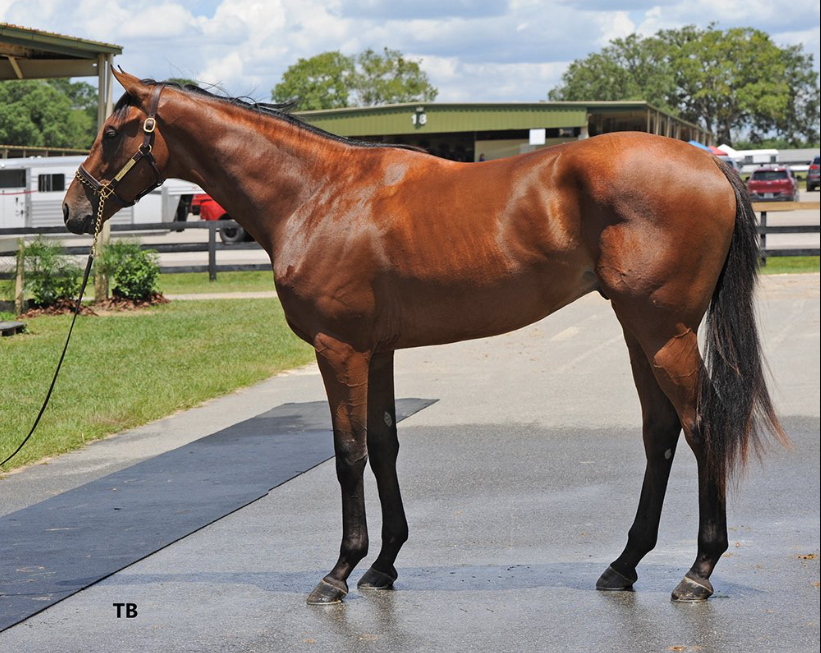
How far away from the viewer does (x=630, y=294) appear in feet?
15.3

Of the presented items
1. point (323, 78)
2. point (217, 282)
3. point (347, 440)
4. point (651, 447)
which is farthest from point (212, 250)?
point (323, 78)

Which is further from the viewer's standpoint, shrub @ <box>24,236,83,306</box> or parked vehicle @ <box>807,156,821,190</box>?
parked vehicle @ <box>807,156,821,190</box>

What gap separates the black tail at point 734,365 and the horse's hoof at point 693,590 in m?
0.42

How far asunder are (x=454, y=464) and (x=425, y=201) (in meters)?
2.98

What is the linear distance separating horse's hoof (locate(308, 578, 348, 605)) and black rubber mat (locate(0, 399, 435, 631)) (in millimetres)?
1085

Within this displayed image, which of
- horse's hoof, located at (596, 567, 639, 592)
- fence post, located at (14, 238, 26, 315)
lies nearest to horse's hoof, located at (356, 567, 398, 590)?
horse's hoof, located at (596, 567, 639, 592)

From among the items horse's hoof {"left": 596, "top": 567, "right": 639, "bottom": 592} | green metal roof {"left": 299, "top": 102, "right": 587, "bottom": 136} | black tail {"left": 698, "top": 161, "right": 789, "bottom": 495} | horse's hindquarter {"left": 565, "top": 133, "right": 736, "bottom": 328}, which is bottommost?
horse's hoof {"left": 596, "top": 567, "right": 639, "bottom": 592}

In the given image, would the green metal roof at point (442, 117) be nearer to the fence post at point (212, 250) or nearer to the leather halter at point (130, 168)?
the fence post at point (212, 250)

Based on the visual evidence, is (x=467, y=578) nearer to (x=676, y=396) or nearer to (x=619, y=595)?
(x=619, y=595)

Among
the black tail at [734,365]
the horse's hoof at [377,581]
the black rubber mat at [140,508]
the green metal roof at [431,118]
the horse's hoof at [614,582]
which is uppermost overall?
the green metal roof at [431,118]

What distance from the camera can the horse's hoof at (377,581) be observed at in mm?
5105

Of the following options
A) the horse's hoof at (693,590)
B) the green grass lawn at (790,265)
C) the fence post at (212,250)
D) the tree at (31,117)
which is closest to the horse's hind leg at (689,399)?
the horse's hoof at (693,590)

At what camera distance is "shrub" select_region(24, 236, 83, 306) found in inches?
620

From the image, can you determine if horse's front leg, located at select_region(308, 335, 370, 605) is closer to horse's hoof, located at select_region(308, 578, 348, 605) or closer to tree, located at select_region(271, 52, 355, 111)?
horse's hoof, located at select_region(308, 578, 348, 605)
